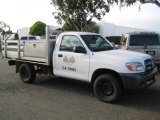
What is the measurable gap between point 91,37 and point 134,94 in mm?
2211

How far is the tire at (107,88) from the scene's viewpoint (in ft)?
24.2

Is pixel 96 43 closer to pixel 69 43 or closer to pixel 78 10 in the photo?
pixel 69 43

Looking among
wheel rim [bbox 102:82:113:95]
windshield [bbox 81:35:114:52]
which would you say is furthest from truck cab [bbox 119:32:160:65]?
wheel rim [bbox 102:82:113:95]

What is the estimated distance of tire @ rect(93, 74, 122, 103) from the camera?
7.37m

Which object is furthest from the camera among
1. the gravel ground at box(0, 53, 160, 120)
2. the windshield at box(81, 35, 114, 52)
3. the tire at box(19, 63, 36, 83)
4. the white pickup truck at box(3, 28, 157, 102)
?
the tire at box(19, 63, 36, 83)

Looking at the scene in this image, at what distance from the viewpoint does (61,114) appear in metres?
6.59

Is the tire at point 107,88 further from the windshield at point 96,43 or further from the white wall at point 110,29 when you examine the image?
the white wall at point 110,29

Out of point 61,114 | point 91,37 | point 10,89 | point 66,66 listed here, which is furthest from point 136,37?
point 61,114

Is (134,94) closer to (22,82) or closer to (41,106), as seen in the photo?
(41,106)

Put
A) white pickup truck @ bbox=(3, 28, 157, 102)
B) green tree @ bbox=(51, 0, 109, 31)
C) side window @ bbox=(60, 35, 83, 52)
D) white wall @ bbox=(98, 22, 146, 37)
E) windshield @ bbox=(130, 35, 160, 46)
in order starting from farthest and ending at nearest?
1. white wall @ bbox=(98, 22, 146, 37)
2. green tree @ bbox=(51, 0, 109, 31)
3. windshield @ bbox=(130, 35, 160, 46)
4. side window @ bbox=(60, 35, 83, 52)
5. white pickup truck @ bbox=(3, 28, 157, 102)

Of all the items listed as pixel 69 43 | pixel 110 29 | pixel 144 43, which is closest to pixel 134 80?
pixel 69 43

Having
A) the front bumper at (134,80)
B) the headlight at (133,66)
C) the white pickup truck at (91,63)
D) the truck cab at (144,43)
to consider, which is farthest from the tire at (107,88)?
the truck cab at (144,43)

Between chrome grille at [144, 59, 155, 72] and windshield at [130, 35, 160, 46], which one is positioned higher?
windshield at [130, 35, 160, 46]

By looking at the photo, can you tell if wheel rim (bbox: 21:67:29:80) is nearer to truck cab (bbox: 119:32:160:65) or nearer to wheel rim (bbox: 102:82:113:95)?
wheel rim (bbox: 102:82:113:95)
